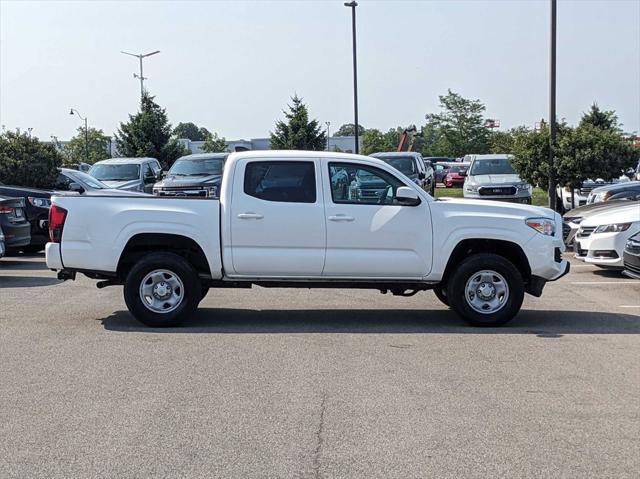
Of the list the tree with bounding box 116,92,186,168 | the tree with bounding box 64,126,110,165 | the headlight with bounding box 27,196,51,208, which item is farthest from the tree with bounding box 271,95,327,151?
the tree with bounding box 64,126,110,165

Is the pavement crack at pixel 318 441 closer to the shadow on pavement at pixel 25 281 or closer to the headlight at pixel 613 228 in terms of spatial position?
the shadow on pavement at pixel 25 281

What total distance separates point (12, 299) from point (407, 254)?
5.58m

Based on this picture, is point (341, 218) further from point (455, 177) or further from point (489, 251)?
point (455, 177)

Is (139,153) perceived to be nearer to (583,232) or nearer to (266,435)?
(583,232)

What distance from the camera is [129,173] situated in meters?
25.6

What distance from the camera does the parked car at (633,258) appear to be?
11.1 metres

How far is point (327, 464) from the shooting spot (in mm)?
5207

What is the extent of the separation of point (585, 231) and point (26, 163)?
1323 cm

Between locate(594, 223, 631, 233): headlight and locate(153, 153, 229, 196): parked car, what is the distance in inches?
364

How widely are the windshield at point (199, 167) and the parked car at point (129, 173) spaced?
8.94 ft

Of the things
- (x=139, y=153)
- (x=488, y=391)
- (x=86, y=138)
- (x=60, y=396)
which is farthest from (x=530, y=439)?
(x=86, y=138)

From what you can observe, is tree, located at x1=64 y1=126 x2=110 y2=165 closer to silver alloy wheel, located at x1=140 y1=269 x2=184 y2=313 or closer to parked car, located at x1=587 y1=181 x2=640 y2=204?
parked car, located at x1=587 y1=181 x2=640 y2=204

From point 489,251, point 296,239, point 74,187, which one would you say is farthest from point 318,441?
point 74,187

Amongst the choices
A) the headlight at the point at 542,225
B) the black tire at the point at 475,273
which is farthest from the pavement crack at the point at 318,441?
the headlight at the point at 542,225
